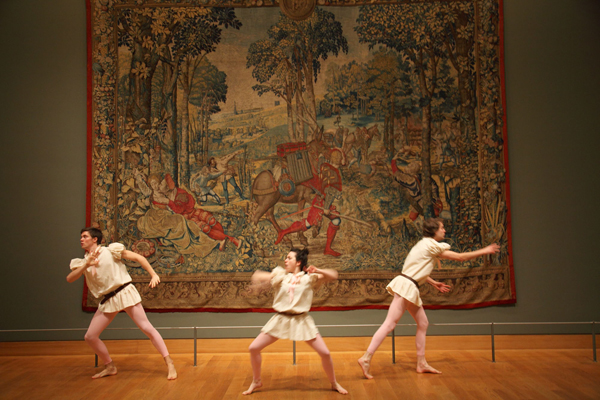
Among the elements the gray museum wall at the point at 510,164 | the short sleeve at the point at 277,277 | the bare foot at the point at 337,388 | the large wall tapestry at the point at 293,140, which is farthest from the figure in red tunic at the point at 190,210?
the bare foot at the point at 337,388

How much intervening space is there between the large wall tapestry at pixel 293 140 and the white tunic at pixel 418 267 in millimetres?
1286

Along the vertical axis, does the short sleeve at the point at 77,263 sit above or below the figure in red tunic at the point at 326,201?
below

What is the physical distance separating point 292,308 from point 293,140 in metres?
2.65

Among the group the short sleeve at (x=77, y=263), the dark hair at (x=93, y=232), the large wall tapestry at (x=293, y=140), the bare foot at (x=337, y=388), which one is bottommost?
the bare foot at (x=337, y=388)

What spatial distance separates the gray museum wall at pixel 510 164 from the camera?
554 cm

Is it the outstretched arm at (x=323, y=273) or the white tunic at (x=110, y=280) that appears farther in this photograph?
the white tunic at (x=110, y=280)

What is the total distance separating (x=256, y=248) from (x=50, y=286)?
8.66 ft

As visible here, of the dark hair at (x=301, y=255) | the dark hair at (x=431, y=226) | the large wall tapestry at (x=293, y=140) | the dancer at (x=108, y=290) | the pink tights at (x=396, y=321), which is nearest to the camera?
the dark hair at (x=301, y=255)

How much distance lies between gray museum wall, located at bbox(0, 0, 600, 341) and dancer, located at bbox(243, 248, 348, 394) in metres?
1.92

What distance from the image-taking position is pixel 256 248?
18.2 feet

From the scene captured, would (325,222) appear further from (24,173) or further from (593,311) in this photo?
(24,173)

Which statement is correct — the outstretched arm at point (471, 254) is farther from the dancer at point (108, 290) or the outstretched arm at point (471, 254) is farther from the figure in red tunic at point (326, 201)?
Result: the dancer at point (108, 290)

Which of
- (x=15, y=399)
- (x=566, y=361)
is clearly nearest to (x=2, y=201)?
(x=15, y=399)

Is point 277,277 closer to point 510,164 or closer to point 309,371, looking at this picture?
point 309,371
